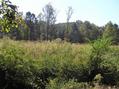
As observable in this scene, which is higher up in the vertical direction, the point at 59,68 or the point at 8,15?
the point at 8,15

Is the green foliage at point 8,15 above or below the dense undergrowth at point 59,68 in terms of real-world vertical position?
above

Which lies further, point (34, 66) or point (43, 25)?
point (43, 25)

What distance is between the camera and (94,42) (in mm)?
10992

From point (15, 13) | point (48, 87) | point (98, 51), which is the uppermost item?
point (15, 13)

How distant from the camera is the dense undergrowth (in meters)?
8.55

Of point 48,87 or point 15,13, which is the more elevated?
point 15,13

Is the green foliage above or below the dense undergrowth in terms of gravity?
above

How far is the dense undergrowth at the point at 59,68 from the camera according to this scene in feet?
28.0

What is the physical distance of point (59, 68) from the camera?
31.5ft

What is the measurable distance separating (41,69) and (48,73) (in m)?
0.26

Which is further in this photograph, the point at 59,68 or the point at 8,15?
the point at 59,68

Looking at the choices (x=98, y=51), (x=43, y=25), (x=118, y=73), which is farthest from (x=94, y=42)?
(x=43, y=25)

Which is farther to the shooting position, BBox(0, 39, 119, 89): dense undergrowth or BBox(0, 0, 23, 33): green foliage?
BBox(0, 39, 119, 89): dense undergrowth

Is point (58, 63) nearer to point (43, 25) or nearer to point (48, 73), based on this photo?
point (48, 73)
